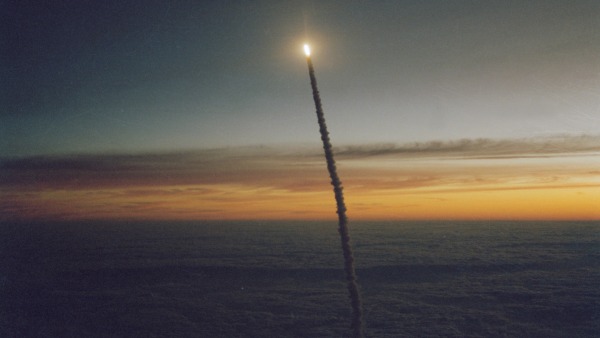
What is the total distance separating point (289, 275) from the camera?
139 meters

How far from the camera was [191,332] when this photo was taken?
75.0 meters

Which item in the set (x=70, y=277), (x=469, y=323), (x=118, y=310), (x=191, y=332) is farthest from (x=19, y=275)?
(x=469, y=323)

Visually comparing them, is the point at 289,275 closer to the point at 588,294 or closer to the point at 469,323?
the point at 469,323

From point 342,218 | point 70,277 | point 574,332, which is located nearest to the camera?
point 342,218

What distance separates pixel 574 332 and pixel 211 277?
10672 cm

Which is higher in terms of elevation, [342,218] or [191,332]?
[342,218]

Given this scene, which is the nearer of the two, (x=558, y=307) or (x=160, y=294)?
(x=558, y=307)

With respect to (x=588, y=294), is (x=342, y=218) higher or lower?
higher

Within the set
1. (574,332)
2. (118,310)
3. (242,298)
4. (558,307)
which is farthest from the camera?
(242,298)

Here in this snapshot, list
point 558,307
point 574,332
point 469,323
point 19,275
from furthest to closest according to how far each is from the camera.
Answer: point 19,275 → point 558,307 → point 469,323 → point 574,332

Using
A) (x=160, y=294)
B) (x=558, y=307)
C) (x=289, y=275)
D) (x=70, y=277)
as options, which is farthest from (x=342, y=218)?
(x=70, y=277)

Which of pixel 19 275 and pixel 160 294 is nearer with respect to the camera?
pixel 160 294

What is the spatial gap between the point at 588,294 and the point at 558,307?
17.7m

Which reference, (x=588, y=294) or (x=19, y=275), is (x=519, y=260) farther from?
(x=19, y=275)
